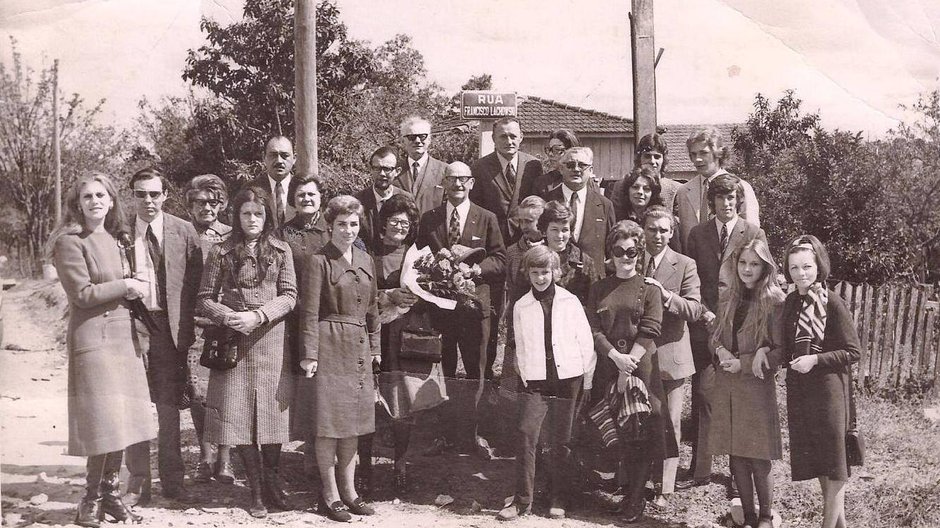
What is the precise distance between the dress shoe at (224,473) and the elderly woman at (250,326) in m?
0.57

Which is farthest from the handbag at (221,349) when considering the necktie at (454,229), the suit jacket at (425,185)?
the suit jacket at (425,185)

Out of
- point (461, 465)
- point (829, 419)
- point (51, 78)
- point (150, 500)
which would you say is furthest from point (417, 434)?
point (51, 78)

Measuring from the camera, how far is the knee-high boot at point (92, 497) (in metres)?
4.14

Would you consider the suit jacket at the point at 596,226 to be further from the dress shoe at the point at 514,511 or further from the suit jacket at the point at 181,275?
the suit jacket at the point at 181,275

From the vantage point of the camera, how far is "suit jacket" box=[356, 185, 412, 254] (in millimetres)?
4930

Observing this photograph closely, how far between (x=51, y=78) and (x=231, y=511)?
10.8 ft

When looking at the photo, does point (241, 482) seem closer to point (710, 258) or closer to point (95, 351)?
point (95, 351)

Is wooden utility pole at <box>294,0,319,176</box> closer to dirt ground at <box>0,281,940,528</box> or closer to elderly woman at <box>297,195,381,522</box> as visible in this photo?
elderly woman at <box>297,195,381,522</box>

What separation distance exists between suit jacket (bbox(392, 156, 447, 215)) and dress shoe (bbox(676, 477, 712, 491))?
93.2 inches

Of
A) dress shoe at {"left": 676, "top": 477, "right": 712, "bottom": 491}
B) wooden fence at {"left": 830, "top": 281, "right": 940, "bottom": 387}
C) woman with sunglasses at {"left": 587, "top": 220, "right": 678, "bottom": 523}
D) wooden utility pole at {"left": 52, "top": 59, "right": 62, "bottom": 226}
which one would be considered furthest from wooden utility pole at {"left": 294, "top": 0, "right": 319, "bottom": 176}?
wooden fence at {"left": 830, "top": 281, "right": 940, "bottom": 387}

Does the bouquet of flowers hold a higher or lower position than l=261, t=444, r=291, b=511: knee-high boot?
higher

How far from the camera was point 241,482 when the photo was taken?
4.99 meters

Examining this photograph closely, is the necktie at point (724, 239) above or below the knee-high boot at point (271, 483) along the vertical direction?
above

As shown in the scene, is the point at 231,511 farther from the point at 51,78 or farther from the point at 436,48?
the point at 436,48
